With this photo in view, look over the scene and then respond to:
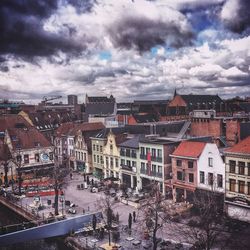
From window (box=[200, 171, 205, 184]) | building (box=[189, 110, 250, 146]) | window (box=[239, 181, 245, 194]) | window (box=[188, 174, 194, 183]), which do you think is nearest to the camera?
window (box=[239, 181, 245, 194])

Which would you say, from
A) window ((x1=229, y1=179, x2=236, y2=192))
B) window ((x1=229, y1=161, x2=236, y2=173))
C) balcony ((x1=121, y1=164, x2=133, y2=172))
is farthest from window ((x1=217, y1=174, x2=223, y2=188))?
balcony ((x1=121, y1=164, x2=133, y2=172))

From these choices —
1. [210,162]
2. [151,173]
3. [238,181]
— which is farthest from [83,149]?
[238,181]

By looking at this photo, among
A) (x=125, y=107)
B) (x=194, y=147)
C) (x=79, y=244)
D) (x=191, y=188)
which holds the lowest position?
(x=79, y=244)

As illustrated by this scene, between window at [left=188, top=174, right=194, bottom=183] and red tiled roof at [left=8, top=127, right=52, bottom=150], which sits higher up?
red tiled roof at [left=8, top=127, right=52, bottom=150]

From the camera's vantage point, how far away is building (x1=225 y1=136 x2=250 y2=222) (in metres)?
37.9

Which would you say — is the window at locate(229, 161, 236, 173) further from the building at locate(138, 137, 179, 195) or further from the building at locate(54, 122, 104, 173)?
the building at locate(54, 122, 104, 173)

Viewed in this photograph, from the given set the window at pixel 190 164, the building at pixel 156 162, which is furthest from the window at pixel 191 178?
the building at pixel 156 162

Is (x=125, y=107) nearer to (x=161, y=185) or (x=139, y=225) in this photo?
(x=161, y=185)

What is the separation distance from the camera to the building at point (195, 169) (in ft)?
137

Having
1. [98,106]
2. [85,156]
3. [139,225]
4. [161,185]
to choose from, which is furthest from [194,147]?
[98,106]

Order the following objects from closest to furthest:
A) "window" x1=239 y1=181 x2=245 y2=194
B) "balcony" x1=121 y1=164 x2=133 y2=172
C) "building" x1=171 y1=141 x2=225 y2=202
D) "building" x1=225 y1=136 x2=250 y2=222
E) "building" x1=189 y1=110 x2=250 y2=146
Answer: "building" x1=225 y1=136 x2=250 y2=222, "window" x1=239 y1=181 x2=245 y2=194, "building" x1=171 y1=141 x2=225 y2=202, "building" x1=189 y1=110 x2=250 y2=146, "balcony" x1=121 y1=164 x2=133 y2=172

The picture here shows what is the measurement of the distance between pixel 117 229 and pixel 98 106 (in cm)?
7486

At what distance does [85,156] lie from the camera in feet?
227

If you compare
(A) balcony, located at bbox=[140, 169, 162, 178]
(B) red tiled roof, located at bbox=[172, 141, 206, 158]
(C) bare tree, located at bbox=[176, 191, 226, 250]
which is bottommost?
(C) bare tree, located at bbox=[176, 191, 226, 250]
